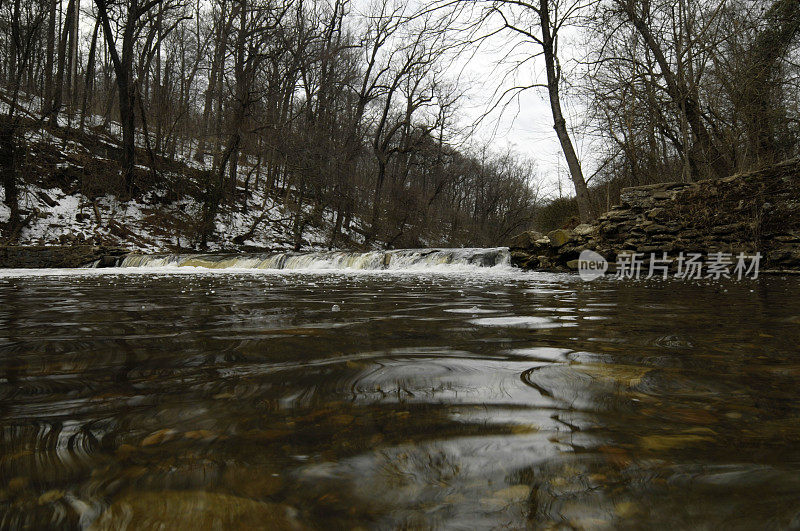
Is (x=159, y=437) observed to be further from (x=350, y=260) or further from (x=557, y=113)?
(x=557, y=113)

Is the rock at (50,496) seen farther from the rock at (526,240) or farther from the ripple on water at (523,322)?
the rock at (526,240)

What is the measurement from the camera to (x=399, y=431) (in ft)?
3.21

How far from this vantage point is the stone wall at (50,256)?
1242cm

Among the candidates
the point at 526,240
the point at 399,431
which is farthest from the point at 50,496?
the point at 526,240

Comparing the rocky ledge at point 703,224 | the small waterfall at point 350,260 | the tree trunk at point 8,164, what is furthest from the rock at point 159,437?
the tree trunk at point 8,164

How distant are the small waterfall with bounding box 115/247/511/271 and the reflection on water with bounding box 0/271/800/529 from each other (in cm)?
1026

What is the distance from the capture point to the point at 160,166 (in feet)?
71.4

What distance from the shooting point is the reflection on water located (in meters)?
0.66

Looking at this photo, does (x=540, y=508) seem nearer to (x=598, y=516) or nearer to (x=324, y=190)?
(x=598, y=516)

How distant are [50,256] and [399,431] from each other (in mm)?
15803

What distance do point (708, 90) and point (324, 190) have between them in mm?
16333

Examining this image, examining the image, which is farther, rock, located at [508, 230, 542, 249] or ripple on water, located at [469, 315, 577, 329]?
rock, located at [508, 230, 542, 249]

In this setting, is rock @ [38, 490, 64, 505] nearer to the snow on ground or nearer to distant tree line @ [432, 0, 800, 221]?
distant tree line @ [432, 0, 800, 221]

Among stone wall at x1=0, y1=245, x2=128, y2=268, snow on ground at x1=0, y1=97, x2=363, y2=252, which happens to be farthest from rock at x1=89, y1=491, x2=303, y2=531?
snow on ground at x1=0, y1=97, x2=363, y2=252
